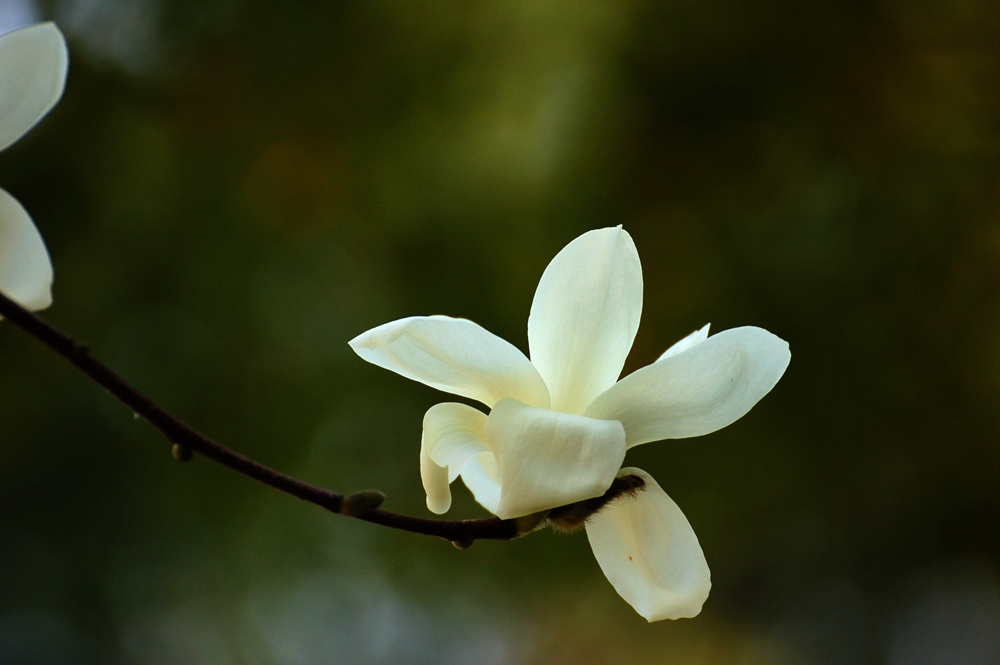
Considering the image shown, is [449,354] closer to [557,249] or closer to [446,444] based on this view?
[446,444]

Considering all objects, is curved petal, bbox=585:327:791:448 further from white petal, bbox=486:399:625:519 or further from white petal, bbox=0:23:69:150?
white petal, bbox=0:23:69:150

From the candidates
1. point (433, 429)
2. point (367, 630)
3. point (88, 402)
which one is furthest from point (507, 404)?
point (88, 402)

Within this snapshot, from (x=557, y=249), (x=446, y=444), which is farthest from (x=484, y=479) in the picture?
(x=557, y=249)

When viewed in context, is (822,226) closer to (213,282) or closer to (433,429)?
(213,282)

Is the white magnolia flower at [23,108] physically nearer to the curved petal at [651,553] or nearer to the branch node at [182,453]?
the branch node at [182,453]

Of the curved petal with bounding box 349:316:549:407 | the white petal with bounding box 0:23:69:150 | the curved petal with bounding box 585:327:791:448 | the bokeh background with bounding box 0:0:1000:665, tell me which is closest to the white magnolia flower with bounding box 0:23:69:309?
the white petal with bounding box 0:23:69:150

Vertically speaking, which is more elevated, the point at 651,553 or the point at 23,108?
the point at 23,108

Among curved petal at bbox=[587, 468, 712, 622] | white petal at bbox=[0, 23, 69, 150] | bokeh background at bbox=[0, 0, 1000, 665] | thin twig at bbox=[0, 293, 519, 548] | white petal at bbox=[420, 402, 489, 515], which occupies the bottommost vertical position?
bokeh background at bbox=[0, 0, 1000, 665]
